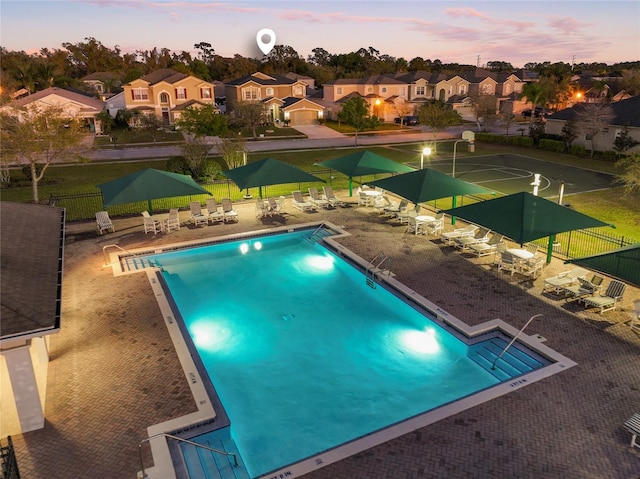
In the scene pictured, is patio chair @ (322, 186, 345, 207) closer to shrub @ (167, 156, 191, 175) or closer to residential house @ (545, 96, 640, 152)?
shrub @ (167, 156, 191, 175)

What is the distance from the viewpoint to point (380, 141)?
53.1m

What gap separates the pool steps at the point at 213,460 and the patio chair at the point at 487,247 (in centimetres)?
1242

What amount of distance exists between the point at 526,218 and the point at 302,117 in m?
55.6

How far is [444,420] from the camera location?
32.6 feet

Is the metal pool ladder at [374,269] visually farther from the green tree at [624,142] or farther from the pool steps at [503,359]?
the green tree at [624,142]

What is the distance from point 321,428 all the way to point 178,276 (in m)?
9.90

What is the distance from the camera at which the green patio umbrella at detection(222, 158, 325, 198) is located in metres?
22.8

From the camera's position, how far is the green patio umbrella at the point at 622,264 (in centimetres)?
1220

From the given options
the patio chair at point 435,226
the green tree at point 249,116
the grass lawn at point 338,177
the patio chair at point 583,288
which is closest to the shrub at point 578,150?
the grass lawn at point 338,177

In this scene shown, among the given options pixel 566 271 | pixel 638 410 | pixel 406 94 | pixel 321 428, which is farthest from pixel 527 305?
pixel 406 94

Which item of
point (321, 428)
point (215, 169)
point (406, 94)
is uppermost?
point (406, 94)

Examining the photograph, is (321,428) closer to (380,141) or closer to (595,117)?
(595,117)

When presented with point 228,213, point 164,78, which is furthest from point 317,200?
point 164,78

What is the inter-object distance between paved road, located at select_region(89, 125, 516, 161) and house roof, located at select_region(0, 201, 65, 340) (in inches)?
1209
